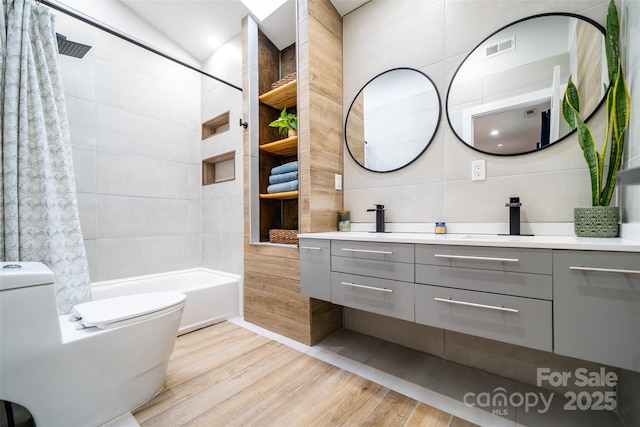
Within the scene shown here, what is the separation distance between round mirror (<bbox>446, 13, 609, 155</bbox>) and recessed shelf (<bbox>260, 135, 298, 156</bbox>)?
1.13 m

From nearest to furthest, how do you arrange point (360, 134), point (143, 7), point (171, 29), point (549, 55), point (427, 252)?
point (427, 252)
point (549, 55)
point (360, 134)
point (143, 7)
point (171, 29)

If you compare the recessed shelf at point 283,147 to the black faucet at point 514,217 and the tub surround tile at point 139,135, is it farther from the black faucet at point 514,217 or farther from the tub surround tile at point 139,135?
the black faucet at point 514,217

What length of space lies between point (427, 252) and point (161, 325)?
1335 mm

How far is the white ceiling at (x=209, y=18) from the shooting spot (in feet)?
7.08

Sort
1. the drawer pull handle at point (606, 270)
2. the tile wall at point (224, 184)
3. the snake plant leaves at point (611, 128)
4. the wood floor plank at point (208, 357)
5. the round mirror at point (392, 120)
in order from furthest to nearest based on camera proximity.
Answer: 1. the tile wall at point (224, 184)
2. the round mirror at point (392, 120)
3. the wood floor plank at point (208, 357)
4. the snake plant leaves at point (611, 128)
5. the drawer pull handle at point (606, 270)

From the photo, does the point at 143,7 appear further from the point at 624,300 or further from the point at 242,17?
the point at 624,300

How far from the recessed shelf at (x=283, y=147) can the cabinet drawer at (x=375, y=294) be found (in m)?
→ 1.10

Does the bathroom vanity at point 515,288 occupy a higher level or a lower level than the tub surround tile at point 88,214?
lower

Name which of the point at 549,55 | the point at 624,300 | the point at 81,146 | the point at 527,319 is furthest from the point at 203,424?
the point at 549,55

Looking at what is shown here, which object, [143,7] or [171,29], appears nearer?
[143,7]

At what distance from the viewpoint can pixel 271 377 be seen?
1497 mm

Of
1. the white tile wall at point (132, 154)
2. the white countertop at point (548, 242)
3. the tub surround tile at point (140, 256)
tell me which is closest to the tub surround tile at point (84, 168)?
the white tile wall at point (132, 154)

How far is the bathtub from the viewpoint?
2102mm

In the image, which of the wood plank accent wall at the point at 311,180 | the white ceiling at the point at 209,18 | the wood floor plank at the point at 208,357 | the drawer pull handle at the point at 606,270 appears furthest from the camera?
the white ceiling at the point at 209,18
